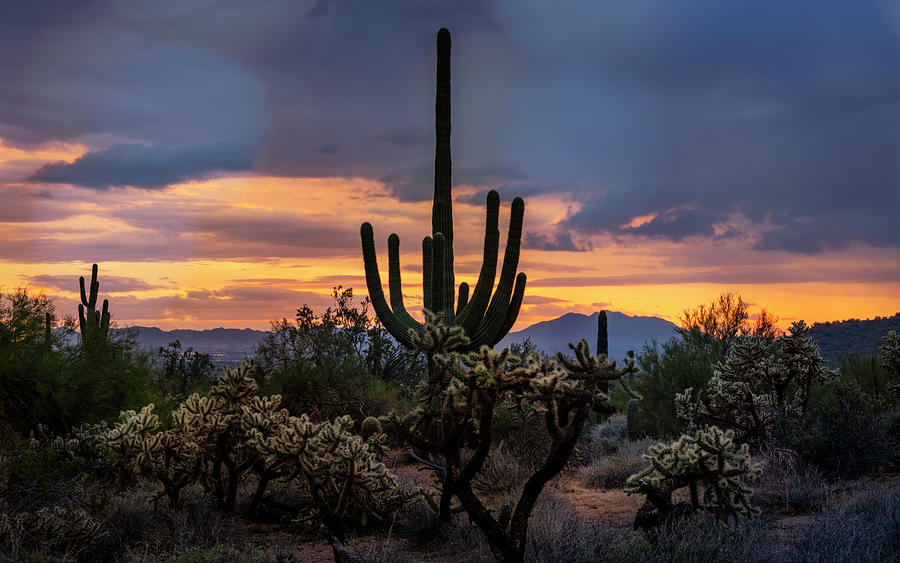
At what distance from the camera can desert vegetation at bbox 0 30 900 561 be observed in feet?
19.3

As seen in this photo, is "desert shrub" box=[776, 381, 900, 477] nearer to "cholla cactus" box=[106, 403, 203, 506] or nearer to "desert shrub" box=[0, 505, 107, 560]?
"cholla cactus" box=[106, 403, 203, 506]

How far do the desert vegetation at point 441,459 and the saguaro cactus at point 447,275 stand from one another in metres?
0.04

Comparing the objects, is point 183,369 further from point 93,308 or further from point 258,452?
point 258,452

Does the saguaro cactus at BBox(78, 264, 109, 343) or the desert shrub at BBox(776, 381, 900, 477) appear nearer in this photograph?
the desert shrub at BBox(776, 381, 900, 477)

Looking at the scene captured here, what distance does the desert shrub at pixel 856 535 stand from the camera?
6.43m

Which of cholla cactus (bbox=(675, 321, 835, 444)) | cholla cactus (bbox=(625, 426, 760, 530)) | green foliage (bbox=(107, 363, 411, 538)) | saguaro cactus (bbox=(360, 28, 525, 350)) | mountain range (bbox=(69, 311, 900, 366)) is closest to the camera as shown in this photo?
cholla cactus (bbox=(625, 426, 760, 530))

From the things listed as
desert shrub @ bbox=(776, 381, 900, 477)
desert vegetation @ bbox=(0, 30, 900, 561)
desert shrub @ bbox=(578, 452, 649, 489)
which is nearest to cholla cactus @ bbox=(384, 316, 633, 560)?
desert vegetation @ bbox=(0, 30, 900, 561)

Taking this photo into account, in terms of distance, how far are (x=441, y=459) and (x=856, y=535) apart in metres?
5.25

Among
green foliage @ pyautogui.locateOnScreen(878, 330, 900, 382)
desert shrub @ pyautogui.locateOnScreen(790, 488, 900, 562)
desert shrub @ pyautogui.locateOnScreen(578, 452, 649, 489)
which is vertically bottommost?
desert shrub @ pyautogui.locateOnScreen(578, 452, 649, 489)

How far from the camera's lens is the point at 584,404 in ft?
17.6

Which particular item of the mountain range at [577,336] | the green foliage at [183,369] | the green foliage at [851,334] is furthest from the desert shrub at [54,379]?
the green foliage at [851,334]

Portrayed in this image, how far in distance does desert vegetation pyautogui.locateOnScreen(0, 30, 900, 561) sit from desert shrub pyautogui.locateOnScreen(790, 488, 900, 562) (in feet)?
0.11

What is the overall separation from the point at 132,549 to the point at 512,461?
233 inches

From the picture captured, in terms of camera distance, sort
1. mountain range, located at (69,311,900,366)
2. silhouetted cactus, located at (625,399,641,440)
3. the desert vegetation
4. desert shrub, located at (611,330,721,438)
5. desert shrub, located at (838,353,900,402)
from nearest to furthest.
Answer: the desert vegetation < desert shrub, located at (611,330,721,438) < silhouetted cactus, located at (625,399,641,440) < desert shrub, located at (838,353,900,402) < mountain range, located at (69,311,900,366)
